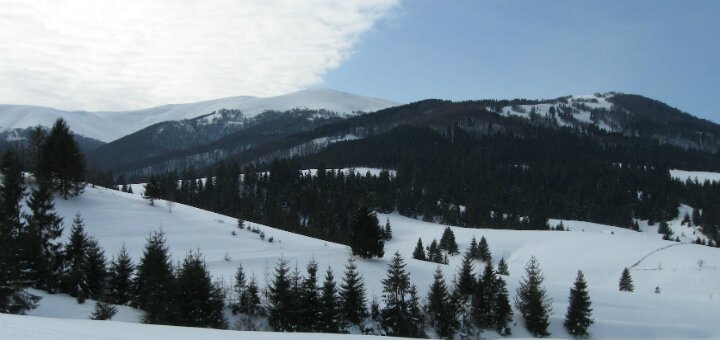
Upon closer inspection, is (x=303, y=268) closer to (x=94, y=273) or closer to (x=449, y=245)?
(x=94, y=273)

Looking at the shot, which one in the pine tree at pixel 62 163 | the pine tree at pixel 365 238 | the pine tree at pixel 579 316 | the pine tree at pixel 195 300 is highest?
the pine tree at pixel 62 163

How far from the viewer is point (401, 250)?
312 ft

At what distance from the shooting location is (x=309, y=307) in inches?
1436

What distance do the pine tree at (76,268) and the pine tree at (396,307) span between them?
22351mm

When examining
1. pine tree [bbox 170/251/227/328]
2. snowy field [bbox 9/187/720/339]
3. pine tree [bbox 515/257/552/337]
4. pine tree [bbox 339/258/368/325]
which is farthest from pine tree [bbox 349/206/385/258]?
pine tree [bbox 170/251/227/328]

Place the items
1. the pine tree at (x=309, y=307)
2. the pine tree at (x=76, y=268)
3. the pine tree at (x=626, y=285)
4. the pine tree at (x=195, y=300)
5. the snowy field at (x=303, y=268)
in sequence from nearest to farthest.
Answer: the pine tree at (x=195, y=300), the pine tree at (x=76, y=268), the pine tree at (x=309, y=307), the snowy field at (x=303, y=268), the pine tree at (x=626, y=285)

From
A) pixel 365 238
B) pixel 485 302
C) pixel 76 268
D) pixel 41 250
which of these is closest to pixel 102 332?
pixel 76 268

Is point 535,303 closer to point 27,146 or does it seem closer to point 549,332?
point 549,332

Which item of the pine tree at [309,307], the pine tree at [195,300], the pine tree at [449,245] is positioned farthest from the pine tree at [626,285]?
the pine tree at [195,300]

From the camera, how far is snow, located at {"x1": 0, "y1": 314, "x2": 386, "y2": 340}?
50.6ft

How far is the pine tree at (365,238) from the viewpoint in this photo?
160 feet

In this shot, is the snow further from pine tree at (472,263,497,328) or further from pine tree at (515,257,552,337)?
pine tree at (515,257,552,337)

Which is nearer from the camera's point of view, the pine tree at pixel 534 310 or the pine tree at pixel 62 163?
the pine tree at pixel 534 310

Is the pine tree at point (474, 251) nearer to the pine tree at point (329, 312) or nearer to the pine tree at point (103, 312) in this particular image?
the pine tree at point (329, 312)
